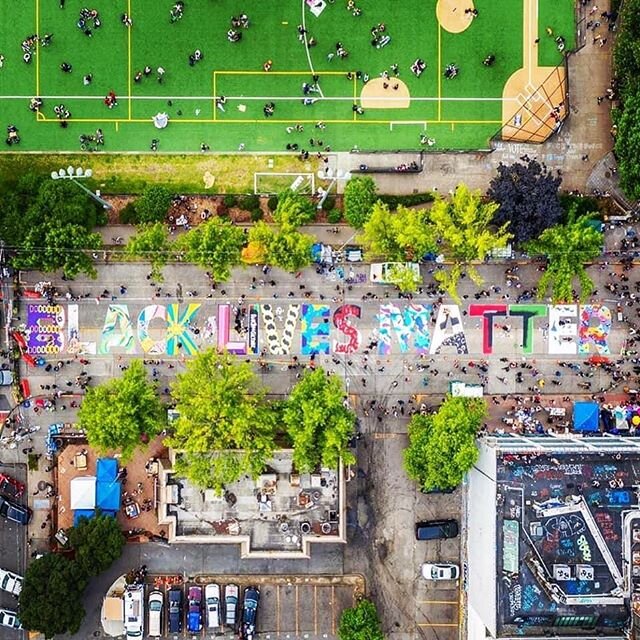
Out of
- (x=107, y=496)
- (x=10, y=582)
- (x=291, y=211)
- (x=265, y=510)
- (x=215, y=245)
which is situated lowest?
(x=10, y=582)

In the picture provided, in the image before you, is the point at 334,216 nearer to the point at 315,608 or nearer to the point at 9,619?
the point at 315,608

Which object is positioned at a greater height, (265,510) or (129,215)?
(129,215)

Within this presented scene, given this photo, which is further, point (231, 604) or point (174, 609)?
point (174, 609)

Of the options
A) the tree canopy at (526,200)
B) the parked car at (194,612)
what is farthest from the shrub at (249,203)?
the parked car at (194,612)

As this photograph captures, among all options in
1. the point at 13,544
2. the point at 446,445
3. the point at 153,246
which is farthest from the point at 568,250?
the point at 13,544

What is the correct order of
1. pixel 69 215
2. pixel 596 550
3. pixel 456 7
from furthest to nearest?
pixel 456 7
pixel 69 215
pixel 596 550

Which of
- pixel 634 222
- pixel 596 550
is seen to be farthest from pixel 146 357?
pixel 634 222

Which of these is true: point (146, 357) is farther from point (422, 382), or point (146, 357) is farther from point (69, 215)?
point (422, 382)

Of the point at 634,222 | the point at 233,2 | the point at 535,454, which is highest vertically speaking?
the point at 233,2
